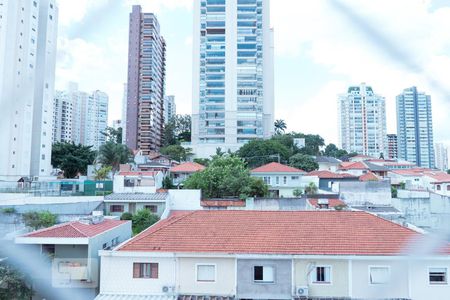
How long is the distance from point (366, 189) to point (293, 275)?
5521 mm

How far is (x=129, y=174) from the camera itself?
8977 millimetres

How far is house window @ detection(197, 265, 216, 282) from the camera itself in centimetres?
353

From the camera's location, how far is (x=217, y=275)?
3.53m

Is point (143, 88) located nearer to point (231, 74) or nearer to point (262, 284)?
point (231, 74)

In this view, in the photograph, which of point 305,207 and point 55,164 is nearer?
point 305,207

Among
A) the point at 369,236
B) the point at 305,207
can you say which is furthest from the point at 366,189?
the point at 369,236

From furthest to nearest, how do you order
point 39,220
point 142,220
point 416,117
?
point 142,220, point 39,220, point 416,117

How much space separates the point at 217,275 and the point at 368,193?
5806 mm

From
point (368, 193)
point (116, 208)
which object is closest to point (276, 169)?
A: point (368, 193)

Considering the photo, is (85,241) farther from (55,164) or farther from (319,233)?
(55,164)

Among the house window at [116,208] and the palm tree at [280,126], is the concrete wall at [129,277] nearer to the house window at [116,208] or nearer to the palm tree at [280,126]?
the house window at [116,208]

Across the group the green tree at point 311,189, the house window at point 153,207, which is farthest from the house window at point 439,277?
the green tree at point 311,189

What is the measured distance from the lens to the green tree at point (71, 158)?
1518 cm

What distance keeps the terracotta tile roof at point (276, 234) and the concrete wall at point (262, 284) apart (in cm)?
11
